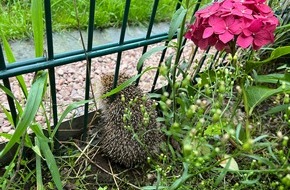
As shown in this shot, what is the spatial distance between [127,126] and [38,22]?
1.58ft

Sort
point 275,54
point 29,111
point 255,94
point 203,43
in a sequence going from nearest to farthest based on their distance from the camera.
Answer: point 29,111
point 203,43
point 275,54
point 255,94

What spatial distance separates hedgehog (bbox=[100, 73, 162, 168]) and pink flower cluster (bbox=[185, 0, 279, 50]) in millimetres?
Answer: 392

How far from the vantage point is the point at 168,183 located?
147 cm

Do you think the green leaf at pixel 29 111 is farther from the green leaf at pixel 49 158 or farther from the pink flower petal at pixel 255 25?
the pink flower petal at pixel 255 25

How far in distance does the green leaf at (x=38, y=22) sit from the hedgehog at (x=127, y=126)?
12.7 inches

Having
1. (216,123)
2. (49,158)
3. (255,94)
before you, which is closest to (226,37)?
(216,123)

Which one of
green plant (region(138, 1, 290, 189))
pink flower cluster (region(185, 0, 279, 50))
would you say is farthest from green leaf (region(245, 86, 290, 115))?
pink flower cluster (region(185, 0, 279, 50))

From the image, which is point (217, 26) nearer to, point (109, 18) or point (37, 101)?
point (37, 101)

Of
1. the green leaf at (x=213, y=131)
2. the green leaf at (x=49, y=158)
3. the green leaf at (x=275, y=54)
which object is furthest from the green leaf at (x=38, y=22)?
the green leaf at (x=275, y=54)

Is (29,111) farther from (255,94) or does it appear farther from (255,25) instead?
(255,94)

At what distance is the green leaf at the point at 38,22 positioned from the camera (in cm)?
122

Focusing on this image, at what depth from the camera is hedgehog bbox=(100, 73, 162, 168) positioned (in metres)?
1.53

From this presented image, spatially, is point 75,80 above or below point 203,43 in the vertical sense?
below

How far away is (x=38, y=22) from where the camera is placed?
49.0 inches
